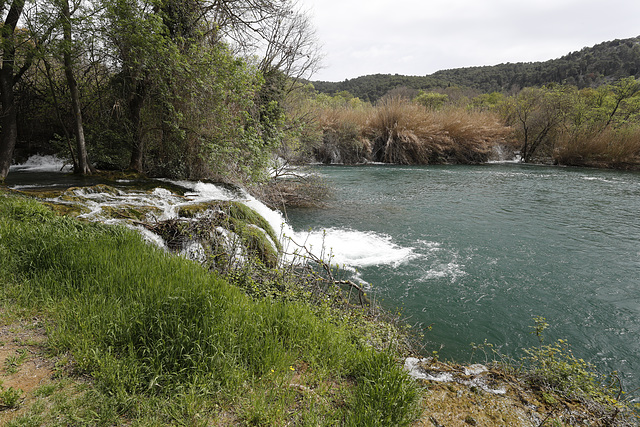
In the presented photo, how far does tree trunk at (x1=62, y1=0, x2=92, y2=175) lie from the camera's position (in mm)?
6359

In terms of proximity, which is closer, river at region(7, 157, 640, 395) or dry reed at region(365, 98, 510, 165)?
river at region(7, 157, 640, 395)

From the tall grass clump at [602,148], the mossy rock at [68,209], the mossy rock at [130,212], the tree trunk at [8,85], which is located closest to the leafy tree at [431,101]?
the tall grass clump at [602,148]

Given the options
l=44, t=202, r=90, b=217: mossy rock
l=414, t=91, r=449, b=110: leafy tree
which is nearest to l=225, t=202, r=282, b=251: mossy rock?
l=44, t=202, r=90, b=217: mossy rock

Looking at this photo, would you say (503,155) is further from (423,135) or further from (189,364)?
(189,364)

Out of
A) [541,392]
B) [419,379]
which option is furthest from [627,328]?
[419,379]

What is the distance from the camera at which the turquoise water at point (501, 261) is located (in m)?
4.48

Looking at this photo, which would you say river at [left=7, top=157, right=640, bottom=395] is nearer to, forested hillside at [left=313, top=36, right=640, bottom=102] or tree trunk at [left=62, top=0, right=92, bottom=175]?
tree trunk at [left=62, top=0, right=92, bottom=175]

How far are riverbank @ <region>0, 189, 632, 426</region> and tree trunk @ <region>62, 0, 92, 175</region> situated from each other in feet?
17.8

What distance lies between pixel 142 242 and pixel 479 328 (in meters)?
4.92

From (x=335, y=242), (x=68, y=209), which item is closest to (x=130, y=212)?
(x=68, y=209)

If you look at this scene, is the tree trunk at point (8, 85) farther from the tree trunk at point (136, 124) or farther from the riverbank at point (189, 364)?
the riverbank at point (189, 364)

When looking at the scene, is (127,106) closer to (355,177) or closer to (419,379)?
(419,379)

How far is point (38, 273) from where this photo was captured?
3160 mm

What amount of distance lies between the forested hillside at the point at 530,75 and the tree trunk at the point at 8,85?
8472cm
